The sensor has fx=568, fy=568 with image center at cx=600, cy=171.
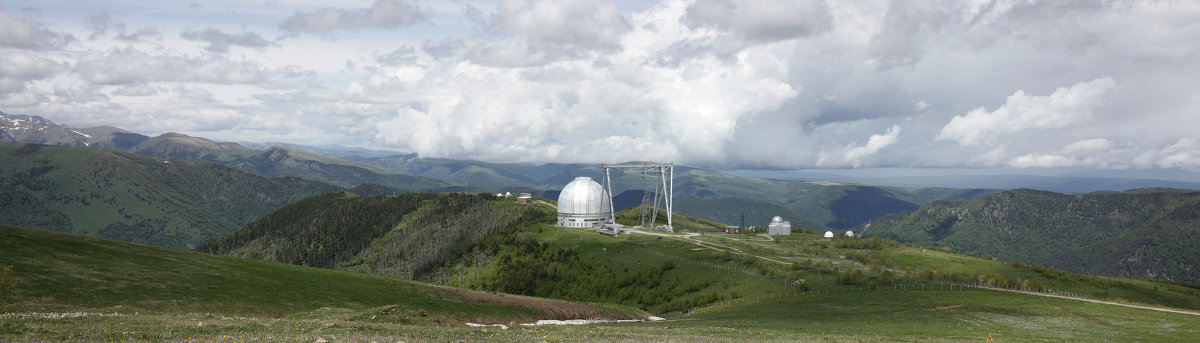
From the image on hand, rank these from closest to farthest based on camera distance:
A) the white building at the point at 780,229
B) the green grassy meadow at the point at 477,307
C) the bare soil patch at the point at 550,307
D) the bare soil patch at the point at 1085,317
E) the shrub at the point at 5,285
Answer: the green grassy meadow at the point at 477,307
the shrub at the point at 5,285
the bare soil patch at the point at 1085,317
the bare soil patch at the point at 550,307
the white building at the point at 780,229

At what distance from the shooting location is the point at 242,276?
62.9 m

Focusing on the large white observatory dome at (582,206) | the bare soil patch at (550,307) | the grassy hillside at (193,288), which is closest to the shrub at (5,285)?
the grassy hillside at (193,288)

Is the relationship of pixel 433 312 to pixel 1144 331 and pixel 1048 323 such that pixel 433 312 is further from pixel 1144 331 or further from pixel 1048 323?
pixel 1144 331

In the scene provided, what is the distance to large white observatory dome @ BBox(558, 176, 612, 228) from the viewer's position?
173 metres

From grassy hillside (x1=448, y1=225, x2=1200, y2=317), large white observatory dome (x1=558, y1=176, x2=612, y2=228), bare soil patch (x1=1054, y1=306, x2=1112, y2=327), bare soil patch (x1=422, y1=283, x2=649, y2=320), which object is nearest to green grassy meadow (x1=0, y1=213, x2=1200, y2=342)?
bare soil patch (x1=1054, y1=306, x2=1112, y2=327)

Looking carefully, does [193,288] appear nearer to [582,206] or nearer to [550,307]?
[550,307]

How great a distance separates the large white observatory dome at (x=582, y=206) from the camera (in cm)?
17262

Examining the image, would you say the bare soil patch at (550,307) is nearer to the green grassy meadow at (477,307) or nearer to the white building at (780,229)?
the green grassy meadow at (477,307)

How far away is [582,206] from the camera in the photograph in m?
173

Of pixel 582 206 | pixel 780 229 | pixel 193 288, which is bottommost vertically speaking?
pixel 780 229

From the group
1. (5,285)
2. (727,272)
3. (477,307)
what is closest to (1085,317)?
(727,272)

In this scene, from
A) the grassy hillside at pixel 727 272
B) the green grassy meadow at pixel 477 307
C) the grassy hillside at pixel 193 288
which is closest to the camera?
the green grassy meadow at pixel 477 307

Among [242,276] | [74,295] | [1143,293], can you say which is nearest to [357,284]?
[242,276]

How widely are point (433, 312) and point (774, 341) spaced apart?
35104mm
